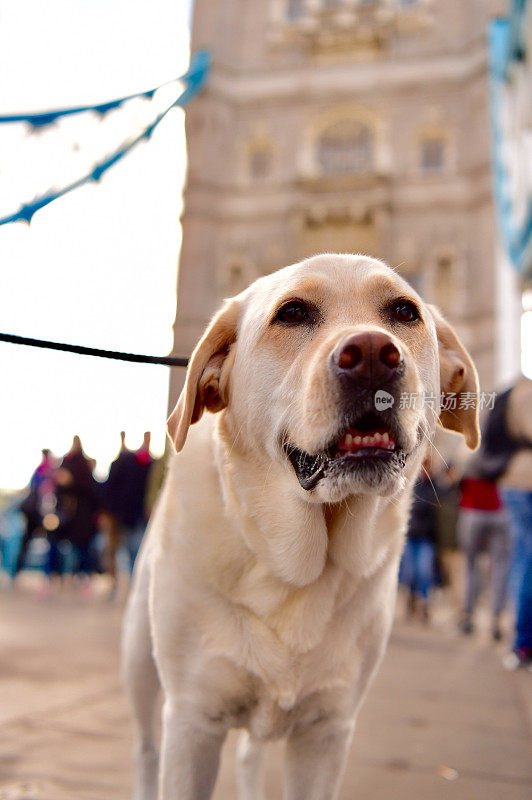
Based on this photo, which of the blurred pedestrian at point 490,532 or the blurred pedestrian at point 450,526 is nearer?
the blurred pedestrian at point 490,532

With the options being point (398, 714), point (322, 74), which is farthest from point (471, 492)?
point (322, 74)

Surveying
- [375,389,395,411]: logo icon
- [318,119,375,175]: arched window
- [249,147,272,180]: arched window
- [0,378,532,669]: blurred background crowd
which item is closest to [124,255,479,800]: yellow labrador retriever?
[375,389,395,411]: logo icon

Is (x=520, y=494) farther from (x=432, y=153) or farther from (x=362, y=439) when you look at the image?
(x=432, y=153)

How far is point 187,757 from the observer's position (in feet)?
4.96

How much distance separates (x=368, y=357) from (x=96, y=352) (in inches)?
35.9

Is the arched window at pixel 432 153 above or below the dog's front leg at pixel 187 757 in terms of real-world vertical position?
above

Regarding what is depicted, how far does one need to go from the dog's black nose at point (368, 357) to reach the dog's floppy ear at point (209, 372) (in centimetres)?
41

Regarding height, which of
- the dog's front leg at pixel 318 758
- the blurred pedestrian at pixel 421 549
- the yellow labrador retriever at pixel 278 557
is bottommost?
the blurred pedestrian at pixel 421 549

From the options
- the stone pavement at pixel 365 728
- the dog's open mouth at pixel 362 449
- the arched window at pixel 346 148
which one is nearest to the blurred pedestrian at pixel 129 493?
the stone pavement at pixel 365 728

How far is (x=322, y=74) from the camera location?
24.9 meters

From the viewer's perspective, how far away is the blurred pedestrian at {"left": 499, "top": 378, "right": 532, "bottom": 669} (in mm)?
4285

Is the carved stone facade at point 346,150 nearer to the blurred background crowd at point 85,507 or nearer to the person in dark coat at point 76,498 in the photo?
the blurred background crowd at point 85,507

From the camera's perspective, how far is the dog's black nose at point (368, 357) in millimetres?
1273

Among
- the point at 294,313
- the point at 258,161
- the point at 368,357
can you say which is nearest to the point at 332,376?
the point at 368,357
